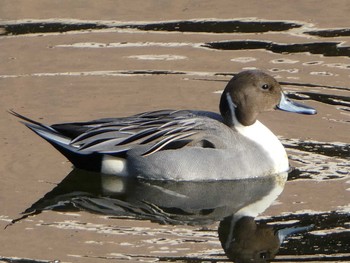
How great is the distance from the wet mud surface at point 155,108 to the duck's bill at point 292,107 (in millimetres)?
320

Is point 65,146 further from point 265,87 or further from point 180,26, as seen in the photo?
point 180,26

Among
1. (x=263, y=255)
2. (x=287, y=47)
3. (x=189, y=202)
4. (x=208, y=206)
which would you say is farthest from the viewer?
(x=287, y=47)

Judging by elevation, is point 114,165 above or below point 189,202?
above

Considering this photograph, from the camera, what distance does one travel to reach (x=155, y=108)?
11391mm

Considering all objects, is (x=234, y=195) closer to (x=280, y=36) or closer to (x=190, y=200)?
(x=190, y=200)

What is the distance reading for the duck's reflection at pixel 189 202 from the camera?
29.2ft

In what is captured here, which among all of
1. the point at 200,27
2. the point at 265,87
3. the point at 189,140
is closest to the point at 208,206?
the point at 189,140

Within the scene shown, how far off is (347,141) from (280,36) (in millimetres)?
2838

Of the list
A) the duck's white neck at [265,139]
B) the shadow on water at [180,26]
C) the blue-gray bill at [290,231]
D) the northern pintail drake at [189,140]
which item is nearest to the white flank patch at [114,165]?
the northern pintail drake at [189,140]

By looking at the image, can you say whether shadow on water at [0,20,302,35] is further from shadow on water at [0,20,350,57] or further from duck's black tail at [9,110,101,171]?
A: duck's black tail at [9,110,101,171]

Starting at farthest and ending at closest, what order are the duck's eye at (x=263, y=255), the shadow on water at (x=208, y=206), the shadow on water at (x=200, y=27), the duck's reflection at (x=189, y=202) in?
the shadow on water at (x=200, y=27) < the duck's reflection at (x=189, y=202) < the shadow on water at (x=208, y=206) < the duck's eye at (x=263, y=255)

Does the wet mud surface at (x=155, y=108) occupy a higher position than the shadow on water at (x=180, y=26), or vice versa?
the shadow on water at (x=180, y=26)

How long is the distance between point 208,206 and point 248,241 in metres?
0.80

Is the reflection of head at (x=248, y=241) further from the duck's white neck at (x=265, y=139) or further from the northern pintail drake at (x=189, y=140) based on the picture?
the duck's white neck at (x=265, y=139)
